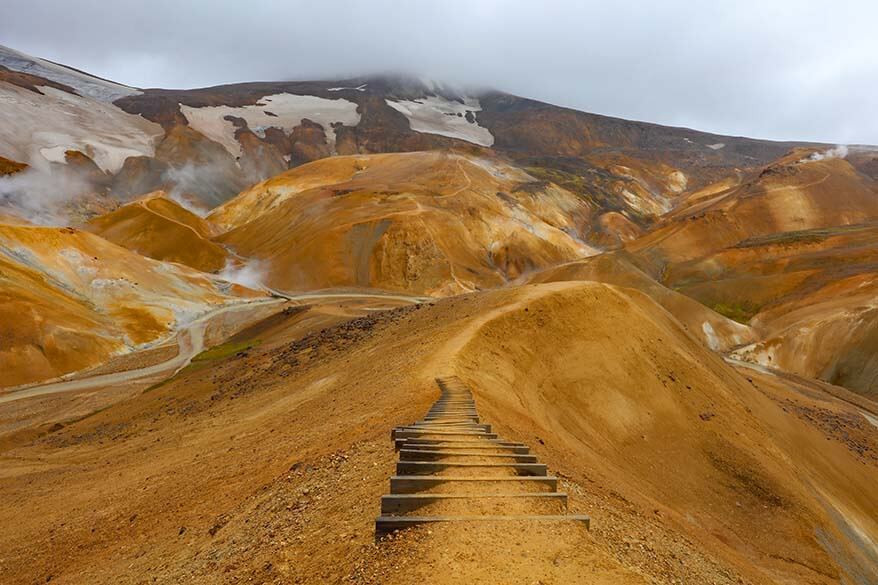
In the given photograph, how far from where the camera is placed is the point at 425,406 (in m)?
12.9

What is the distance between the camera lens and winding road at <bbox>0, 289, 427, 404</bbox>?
40.5 metres

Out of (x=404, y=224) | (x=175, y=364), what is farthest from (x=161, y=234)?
(x=175, y=364)

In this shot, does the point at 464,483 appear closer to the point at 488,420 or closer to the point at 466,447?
the point at 466,447

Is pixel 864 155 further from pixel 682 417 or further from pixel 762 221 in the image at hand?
pixel 682 417

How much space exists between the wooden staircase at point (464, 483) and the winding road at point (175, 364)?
38.8 meters

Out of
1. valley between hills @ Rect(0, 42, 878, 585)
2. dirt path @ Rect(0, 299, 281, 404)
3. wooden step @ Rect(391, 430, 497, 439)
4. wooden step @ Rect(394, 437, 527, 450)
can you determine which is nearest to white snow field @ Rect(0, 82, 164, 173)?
valley between hills @ Rect(0, 42, 878, 585)

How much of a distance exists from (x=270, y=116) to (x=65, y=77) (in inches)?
2653

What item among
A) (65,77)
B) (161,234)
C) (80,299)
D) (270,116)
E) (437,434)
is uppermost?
(65,77)

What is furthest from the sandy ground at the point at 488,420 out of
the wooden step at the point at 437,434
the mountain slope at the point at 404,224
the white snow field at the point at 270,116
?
the white snow field at the point at 270,116

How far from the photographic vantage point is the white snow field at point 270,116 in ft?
520

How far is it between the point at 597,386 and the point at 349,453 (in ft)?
39.6

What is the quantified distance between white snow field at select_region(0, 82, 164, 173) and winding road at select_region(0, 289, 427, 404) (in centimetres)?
8480

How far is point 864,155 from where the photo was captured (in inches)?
5778

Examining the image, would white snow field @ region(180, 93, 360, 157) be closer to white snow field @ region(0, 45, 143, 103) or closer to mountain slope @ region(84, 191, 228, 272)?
white snow field @ region(0, 45, 143, 103)
